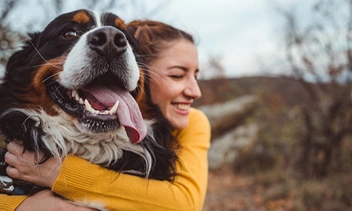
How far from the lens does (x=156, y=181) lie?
2.31m

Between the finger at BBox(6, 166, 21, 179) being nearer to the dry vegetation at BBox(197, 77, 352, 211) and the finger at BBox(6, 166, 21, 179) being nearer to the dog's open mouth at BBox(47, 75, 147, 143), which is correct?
the dog's open mouth at BBox(47, 75, 147, 143)

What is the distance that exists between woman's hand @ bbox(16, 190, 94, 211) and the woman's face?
3.10 feet

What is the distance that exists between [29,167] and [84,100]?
48 cm

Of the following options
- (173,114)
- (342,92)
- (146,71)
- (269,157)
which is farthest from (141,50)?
(269,157)

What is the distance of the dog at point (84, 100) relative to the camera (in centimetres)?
210

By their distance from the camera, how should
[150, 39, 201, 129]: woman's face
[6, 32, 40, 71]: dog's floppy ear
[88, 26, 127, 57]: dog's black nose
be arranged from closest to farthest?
[88, 26, 127, 57]: dog's black nose < [6, 32, 40, 71]: dog's floppy ear < [150, 39, 201, 129]: woman's face

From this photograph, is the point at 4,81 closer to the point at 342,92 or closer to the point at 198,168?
the point at 198,168

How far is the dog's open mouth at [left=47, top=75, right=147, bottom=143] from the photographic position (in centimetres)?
208

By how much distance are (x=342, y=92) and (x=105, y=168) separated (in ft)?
19.1

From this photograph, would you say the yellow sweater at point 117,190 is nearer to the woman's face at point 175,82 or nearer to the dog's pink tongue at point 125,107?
the dog's pink tongue at point 125,107

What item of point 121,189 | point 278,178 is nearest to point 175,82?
point 121,189

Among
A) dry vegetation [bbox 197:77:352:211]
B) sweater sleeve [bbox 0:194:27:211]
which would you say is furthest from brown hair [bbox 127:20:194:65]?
dry vegetation [bbox 197:77:352:211]

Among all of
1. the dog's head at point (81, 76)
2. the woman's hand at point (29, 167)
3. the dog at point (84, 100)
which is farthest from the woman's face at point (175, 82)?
the woman's hand at point (29, 167)

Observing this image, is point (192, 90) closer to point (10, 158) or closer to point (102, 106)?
point (102, 106)
